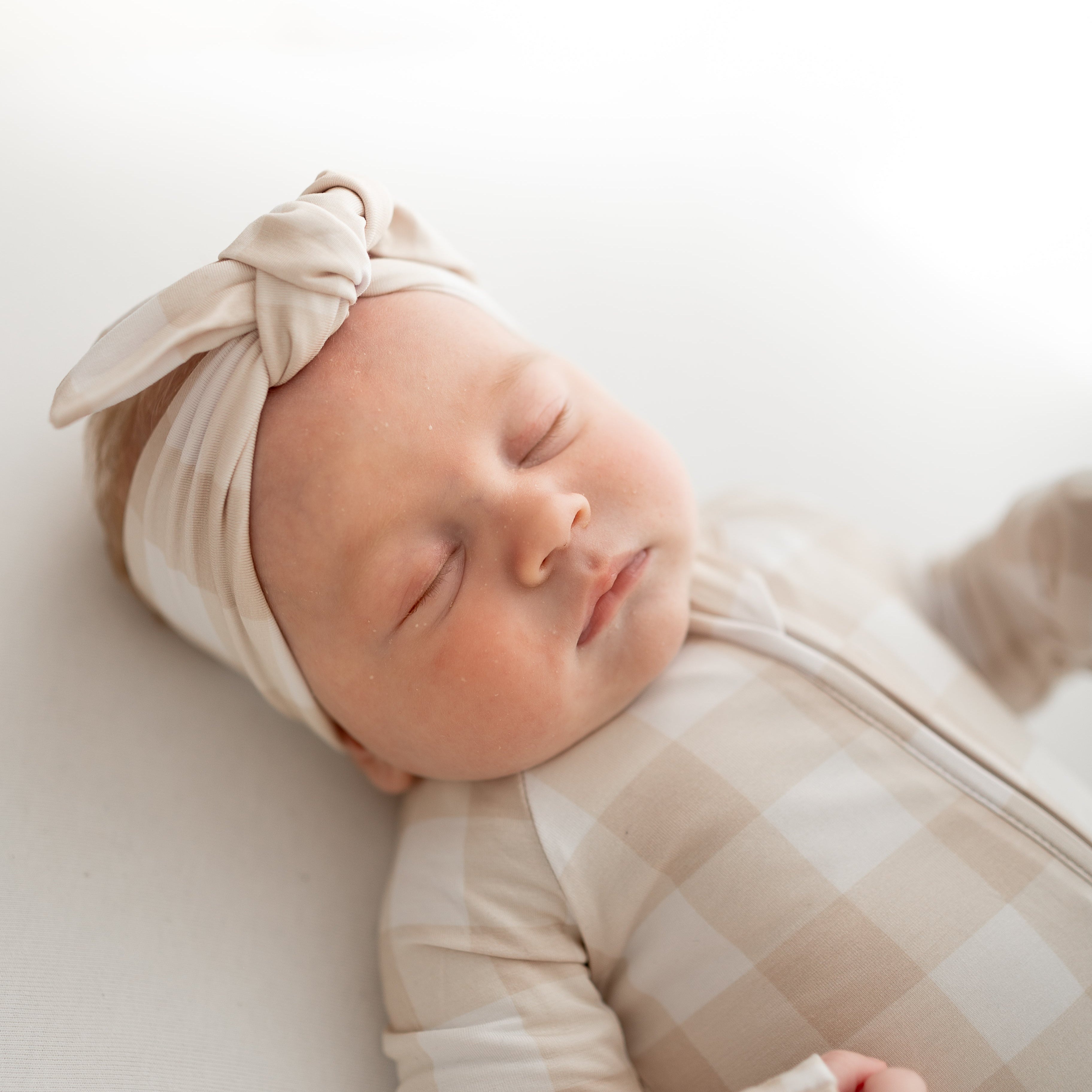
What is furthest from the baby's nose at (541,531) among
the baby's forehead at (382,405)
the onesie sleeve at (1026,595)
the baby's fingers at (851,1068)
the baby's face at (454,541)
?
the onesie sleeve at (1026,595)

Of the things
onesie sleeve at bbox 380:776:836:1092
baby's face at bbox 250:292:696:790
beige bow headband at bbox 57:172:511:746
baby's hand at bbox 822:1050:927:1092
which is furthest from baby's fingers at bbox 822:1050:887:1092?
beige bow headband at bbox 57:172:511:746

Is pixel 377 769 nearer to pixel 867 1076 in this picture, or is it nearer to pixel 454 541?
pixel 454 541

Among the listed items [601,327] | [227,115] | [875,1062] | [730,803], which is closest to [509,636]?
[730,803]

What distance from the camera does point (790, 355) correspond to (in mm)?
1688

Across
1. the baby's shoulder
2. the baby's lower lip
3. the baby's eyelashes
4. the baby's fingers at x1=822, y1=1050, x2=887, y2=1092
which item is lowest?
the baby's fingers at x1=822, y1=1050, x2=887, y2=1092

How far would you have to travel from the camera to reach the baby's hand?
0.85 metres

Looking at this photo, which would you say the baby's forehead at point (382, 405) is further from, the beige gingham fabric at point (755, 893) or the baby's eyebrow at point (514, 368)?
the beige gingham fabric at point (755, 893)

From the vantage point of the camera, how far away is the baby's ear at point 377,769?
1154mm

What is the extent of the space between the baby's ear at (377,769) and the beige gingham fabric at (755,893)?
0.03 metres

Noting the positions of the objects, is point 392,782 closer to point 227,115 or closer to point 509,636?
point 509,636

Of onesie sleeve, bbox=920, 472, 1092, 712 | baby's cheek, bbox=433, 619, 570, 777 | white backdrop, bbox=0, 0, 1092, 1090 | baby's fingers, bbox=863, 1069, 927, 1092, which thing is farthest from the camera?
onesie sleeve, bbox=920, 472, 1092, 712

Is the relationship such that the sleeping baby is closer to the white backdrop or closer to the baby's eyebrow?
the baby's eyebrow

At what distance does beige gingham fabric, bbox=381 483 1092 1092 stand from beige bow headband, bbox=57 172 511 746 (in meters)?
0.33

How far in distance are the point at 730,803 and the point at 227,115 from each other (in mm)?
1224
